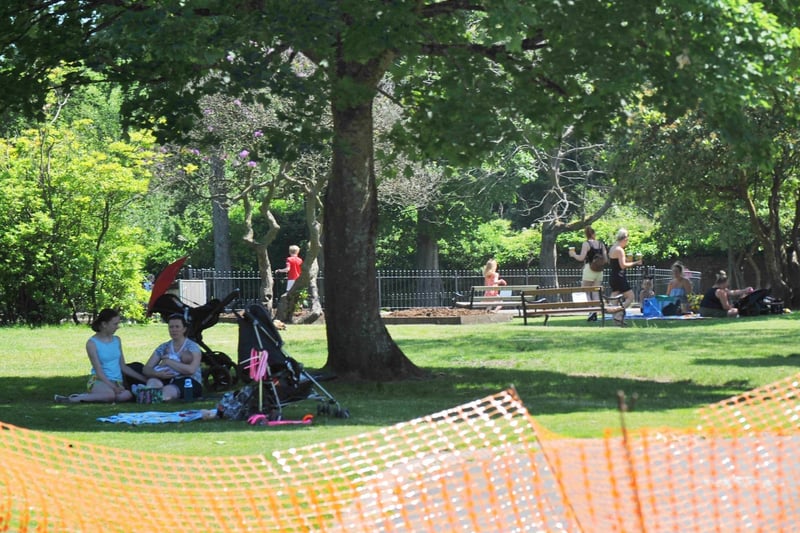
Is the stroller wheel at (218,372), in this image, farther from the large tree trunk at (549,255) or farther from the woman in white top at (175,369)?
the large tree trunk at (549,255)

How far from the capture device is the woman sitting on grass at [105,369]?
492 inches

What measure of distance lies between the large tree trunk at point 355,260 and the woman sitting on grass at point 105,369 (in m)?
2.55

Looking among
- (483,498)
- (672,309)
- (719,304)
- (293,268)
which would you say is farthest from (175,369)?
(719,304)

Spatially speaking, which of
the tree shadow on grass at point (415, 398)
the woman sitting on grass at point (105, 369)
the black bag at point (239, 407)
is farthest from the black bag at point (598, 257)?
the black bag at point (239, 407)

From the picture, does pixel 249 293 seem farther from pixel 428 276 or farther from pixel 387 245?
pixel 387 245

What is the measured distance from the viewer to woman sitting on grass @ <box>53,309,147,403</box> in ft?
41.0

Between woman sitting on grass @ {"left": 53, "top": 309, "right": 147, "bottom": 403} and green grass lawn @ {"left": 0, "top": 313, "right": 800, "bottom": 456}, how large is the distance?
1.16 ft

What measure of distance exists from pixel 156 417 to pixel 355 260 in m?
3.98

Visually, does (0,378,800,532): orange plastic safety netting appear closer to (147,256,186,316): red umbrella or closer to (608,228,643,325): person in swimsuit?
(147,256,186,316): red umbrella

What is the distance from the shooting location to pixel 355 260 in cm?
1422

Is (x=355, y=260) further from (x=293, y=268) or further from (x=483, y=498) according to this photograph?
(x=293, y=268)

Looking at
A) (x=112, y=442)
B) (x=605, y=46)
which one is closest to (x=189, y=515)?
(x=112, y=442)

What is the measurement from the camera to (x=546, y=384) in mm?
13359

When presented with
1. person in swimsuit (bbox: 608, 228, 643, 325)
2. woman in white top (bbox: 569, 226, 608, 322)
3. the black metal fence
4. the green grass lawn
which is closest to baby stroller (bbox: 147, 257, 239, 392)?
the green grass lawn
